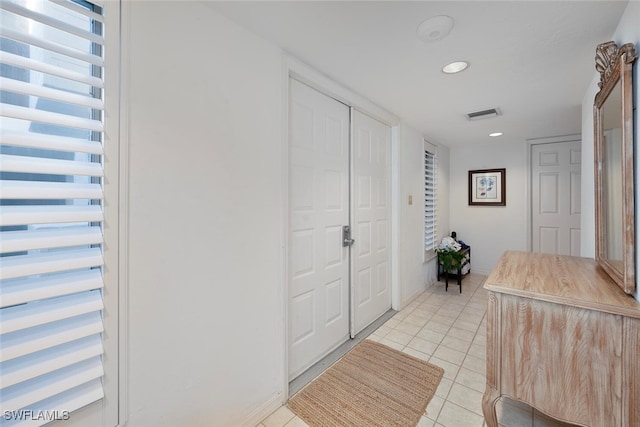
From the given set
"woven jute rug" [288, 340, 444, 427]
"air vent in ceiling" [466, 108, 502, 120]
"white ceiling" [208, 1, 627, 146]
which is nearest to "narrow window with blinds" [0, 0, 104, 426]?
"white ceiling" [208, 1, 627, 146]

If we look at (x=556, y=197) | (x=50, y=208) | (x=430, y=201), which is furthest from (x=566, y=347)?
(x=556, y=197)

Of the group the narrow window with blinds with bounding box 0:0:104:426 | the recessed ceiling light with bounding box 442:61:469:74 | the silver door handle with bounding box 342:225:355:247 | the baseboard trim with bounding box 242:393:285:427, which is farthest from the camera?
the silver door handle with bounding box 342:225:355:247

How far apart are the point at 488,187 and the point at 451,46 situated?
3352 millimetres

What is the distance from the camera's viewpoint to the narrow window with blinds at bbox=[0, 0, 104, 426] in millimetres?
801

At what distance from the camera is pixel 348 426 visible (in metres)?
1.47

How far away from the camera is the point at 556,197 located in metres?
3.63

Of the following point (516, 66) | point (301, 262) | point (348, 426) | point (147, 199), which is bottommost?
point (348, 426)

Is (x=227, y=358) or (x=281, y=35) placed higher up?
(x=281, y=35)

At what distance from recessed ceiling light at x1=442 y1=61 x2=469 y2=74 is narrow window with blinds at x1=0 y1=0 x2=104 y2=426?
6.37 feet

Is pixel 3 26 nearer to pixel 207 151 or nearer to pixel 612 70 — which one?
pixel 207 151

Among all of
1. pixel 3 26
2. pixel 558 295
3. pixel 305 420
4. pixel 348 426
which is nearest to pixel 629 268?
pixel 558 295

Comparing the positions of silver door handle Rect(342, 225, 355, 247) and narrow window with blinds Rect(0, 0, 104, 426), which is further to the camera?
silver door handle Rect(342, 225, 355, 247)

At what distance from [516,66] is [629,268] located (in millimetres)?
1439

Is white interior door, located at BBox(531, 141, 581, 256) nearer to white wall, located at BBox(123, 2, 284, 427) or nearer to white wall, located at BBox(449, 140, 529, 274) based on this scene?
white wall, located at BBox(449, 140, 529, 274)
